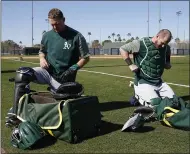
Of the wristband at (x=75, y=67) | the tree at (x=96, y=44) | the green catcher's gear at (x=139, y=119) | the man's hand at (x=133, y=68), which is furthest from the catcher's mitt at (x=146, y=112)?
the tree at (x=96, y=44)

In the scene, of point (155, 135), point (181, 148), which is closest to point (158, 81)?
point (155, 135)

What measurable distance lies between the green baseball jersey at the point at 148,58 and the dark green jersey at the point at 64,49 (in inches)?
43.5

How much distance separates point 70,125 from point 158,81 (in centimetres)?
267

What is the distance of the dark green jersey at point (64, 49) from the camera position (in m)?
5.77

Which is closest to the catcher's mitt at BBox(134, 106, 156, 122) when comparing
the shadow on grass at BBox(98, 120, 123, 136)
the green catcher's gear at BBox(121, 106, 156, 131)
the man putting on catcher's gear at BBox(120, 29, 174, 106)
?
the green catcher's gear at BBox(121, 106, 156, 131)

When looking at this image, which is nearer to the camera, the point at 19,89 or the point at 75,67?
the point at 19,89

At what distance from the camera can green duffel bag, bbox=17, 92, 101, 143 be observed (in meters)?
4.48

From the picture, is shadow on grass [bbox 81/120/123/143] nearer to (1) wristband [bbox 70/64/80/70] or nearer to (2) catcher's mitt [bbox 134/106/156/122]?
(2) catcher's mitt [bbox 134/106/156/122]

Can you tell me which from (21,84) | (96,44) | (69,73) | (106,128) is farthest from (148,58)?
(96,44)

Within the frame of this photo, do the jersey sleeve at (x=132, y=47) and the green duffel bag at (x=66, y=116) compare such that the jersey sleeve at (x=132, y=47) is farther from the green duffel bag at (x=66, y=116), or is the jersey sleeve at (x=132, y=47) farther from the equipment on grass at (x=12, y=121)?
the equipment on grass at (x=12, y=121)

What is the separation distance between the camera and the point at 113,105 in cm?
743

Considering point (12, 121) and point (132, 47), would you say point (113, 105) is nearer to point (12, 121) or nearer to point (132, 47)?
point (132, 47)

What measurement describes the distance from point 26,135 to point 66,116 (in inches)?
22.1

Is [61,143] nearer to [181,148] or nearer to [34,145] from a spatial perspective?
[34,145]
